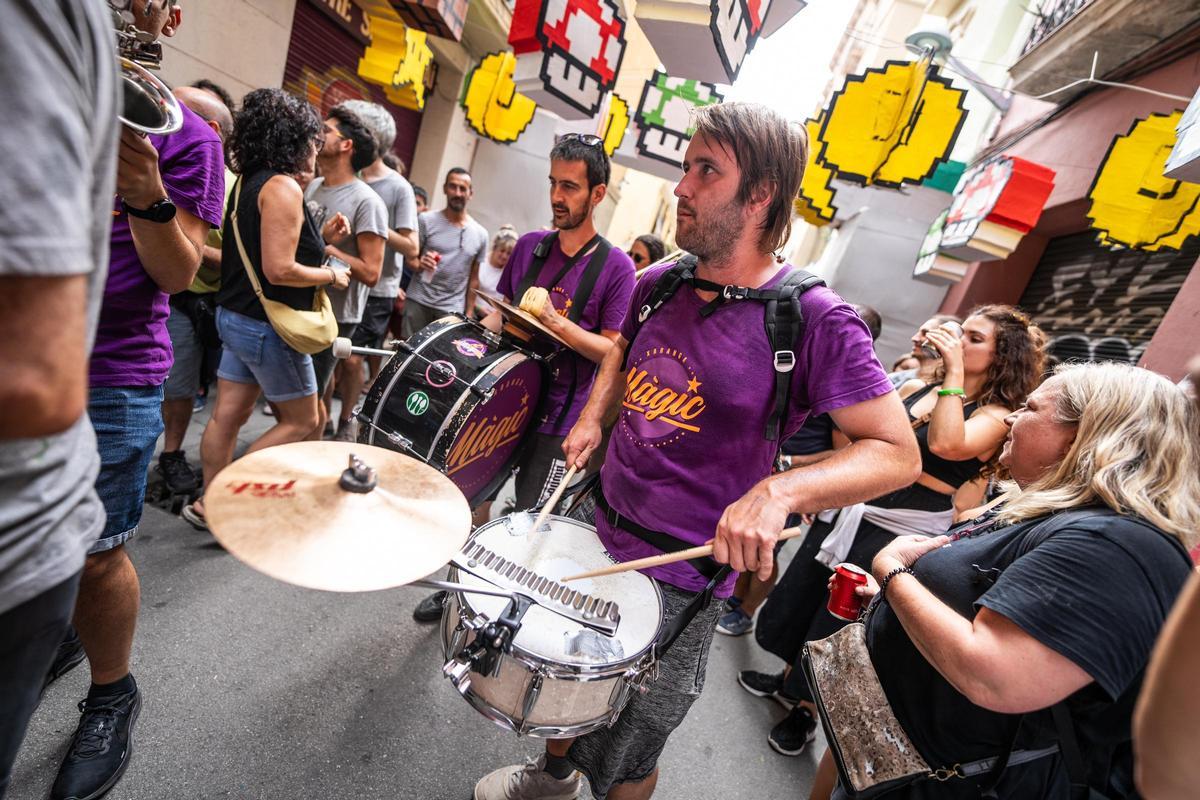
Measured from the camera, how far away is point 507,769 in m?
1.80

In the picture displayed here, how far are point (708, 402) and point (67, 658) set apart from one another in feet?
7.56

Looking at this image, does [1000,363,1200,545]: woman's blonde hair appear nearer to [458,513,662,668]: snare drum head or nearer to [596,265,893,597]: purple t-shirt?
[596,265,893,597]: purple t-shirt

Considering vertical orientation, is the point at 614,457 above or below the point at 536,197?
below

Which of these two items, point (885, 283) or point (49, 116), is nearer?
point (49, 116)

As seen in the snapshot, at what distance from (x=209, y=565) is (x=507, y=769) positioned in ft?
5.71

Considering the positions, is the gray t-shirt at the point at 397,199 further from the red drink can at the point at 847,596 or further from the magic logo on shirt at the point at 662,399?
the red drink can at the point at 847,596

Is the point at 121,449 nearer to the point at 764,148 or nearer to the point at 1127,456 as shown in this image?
the point at 764,148

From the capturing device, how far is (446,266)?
4.59m

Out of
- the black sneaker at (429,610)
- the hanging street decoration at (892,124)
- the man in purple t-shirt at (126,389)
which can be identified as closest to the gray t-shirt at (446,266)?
the black sneaker at (429,610)

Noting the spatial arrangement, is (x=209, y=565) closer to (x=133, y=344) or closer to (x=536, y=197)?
(x=133, y=344)

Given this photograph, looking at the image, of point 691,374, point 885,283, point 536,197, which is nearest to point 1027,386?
point 691,374

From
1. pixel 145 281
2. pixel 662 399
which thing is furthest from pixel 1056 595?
pixel 145 281

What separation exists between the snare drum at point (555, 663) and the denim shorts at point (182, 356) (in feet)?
8.29

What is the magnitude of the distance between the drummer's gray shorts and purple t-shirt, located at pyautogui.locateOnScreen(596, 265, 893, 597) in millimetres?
96
